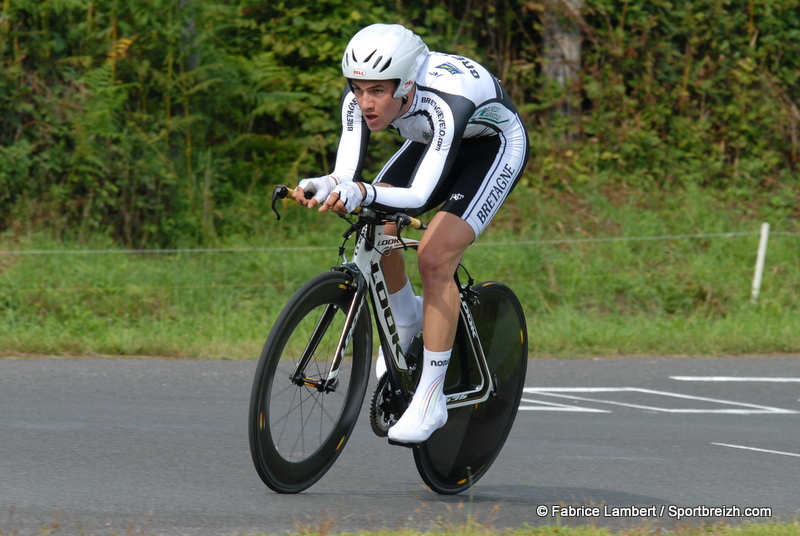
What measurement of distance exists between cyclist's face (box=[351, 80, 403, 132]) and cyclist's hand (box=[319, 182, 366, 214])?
0.46 metres

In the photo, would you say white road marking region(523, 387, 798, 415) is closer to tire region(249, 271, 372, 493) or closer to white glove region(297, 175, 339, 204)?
tire region(249, 271, 372, 493)

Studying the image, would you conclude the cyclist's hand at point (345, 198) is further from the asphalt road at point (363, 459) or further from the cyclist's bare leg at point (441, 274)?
the asphalt road at point (363, 459)

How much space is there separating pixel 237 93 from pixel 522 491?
8.21 m

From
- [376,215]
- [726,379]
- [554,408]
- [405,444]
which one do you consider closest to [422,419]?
[405,444]

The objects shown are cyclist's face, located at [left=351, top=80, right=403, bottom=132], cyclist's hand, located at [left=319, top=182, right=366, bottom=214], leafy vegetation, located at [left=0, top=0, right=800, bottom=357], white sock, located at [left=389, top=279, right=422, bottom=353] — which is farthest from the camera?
leafy vegetation, located at [left=0, top=0, right=800, bottom=357]

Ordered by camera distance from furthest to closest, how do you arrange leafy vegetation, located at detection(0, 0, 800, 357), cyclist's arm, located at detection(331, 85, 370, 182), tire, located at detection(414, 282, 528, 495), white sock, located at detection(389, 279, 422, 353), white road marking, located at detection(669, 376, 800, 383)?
leafy vegetation, located at detection(0, 0, 800, 357) < white road marking, located at detection(669, 376, 800, 383) < tire, located at detection(414, 282, 528, 495) < white sock, located at detection(389, 279, 422, 353) < cyclist's arm, located at detection(331, 85, 370, 182)

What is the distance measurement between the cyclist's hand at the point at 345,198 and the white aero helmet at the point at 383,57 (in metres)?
0.51

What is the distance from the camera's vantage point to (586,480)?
211 inches

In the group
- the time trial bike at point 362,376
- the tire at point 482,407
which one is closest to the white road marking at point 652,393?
the tire at point 482,407

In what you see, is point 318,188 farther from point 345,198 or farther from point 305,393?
point 305,393

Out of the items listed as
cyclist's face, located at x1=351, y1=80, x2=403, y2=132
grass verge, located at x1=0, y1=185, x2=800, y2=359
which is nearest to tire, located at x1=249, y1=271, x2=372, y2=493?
cyclist's face, located at x1=351, y1=80, x2=403, y2=132

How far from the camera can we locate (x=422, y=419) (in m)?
4.56

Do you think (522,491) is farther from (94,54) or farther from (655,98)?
(655,98)

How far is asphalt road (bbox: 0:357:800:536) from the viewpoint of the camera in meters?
4.40
